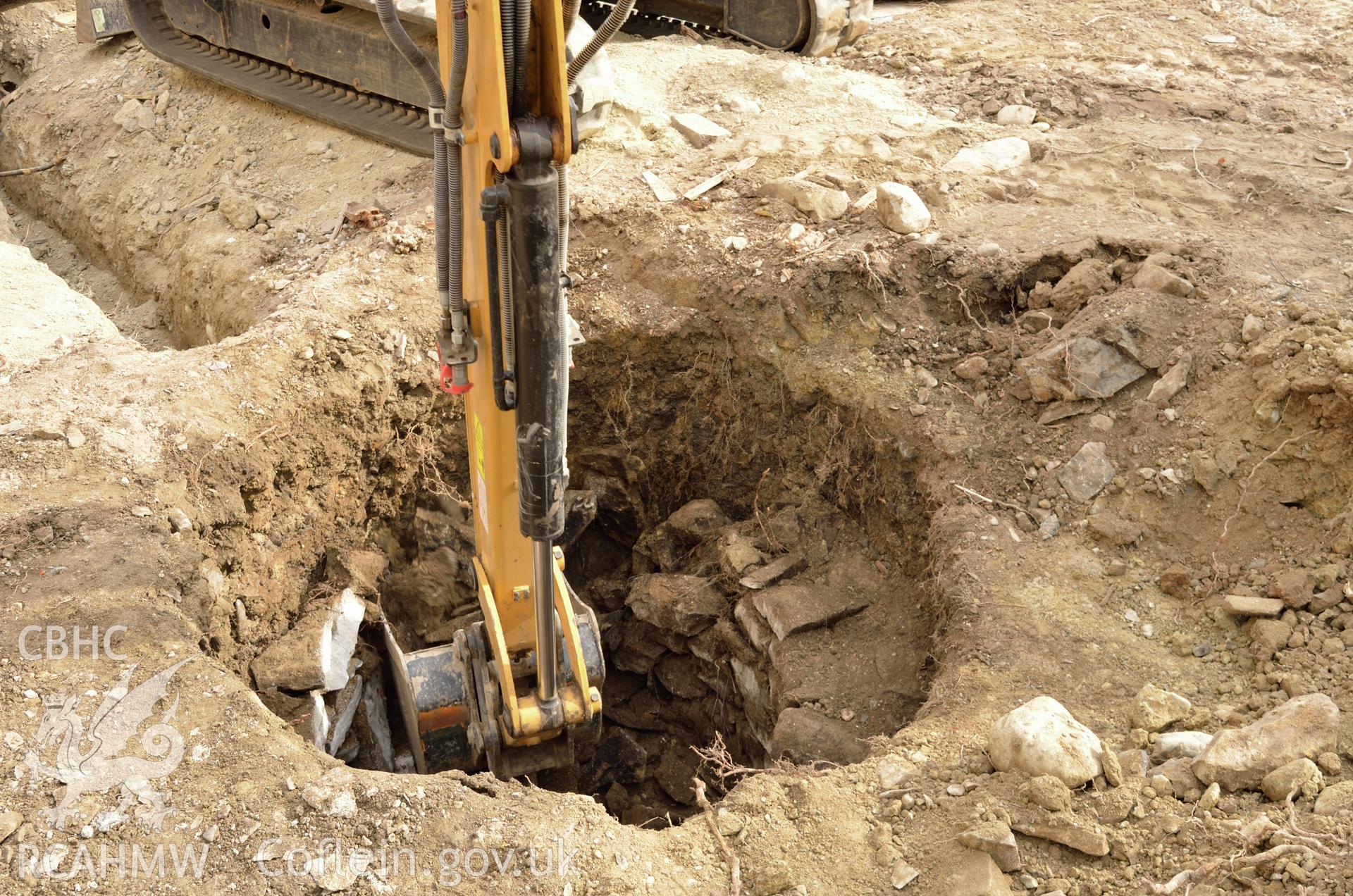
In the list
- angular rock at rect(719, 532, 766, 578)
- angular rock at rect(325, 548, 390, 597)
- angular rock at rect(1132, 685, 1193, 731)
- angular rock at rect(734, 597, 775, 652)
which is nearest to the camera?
angular rock at rect(1132, 685, 1193, 731)

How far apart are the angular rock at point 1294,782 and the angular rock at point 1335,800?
0.10 feet

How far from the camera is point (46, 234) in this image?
7.84 meters

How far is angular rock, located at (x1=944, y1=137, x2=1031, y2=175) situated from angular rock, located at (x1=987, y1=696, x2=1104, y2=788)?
3.54 m

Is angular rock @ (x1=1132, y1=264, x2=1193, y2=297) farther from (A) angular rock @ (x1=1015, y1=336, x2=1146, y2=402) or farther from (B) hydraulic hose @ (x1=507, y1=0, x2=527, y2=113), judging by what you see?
(B) hydraulic hose @ (x1=507, y1=0, x2=527, y2=113)

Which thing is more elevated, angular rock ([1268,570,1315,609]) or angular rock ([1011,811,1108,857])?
angular rock ([1268,570,1315,609])

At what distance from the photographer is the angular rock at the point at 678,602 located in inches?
211

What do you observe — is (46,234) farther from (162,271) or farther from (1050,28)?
(1050,28)

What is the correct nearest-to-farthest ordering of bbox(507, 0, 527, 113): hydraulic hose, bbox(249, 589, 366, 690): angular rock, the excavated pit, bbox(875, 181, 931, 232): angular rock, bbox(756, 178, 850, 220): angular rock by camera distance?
bbox(507, 0, 527, 113): hydraulic hose, bbox(249, 589, 366, 690): angular rock, the excavated pit, bbox(875, 181, 931, 232): angular rock, bbox(756, 178, 850, 220): angular rock

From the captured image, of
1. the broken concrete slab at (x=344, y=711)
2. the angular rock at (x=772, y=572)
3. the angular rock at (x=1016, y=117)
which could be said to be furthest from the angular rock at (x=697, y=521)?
the angular rock at (x=1016, y=117)

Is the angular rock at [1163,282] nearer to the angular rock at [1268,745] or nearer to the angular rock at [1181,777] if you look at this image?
the angular rock at [1268,745]

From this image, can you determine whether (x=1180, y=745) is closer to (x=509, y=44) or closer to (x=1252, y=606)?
(x=1252, y=606)

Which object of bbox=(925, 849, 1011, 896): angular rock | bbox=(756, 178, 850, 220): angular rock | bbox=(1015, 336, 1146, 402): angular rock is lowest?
bbox=(925, 849, 1011, 896): angular rock

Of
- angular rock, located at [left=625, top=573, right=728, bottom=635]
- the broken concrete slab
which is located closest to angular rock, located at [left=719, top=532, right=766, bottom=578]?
angular rock, located at [left=625, top=573, right=728, bottom=635]

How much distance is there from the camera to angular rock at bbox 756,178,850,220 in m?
5.67
